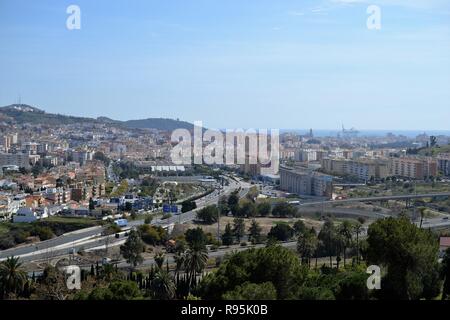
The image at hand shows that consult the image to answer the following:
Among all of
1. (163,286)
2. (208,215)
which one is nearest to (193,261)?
(163,286)

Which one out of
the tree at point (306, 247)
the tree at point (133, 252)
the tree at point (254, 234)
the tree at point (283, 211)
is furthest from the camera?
the tree at point (283, 211)

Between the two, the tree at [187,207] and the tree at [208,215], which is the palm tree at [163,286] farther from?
the tree at [187,207]

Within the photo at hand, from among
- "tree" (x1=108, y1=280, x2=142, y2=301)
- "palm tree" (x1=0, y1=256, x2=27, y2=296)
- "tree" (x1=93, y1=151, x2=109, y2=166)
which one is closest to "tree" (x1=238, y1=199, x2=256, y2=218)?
"palm tree" (x1=0, y1=256, x2=27, y2=296)

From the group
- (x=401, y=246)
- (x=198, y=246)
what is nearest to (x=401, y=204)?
(x=198, y=246)

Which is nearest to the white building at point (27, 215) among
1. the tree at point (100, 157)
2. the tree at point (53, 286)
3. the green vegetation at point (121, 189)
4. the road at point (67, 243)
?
the road at point (67, 243)

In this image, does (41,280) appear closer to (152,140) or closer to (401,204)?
(401,204)

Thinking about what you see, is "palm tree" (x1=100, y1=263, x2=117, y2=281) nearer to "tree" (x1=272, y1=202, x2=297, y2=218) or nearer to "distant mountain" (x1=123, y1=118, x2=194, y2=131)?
"tree" (x1=272, y1=202, x2=297, y2=218)

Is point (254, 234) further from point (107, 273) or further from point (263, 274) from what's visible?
point (263, 274)
